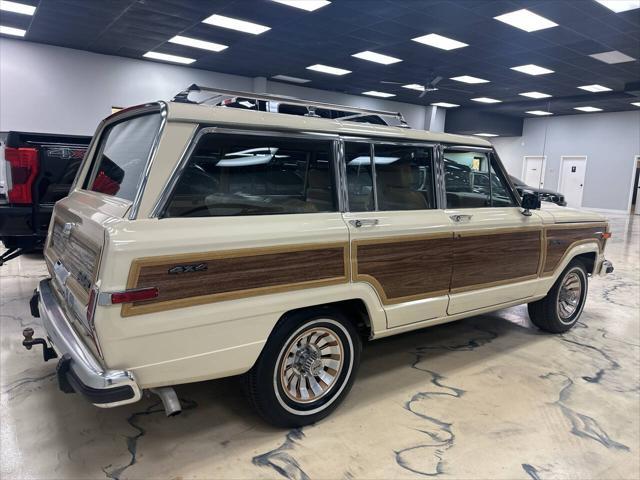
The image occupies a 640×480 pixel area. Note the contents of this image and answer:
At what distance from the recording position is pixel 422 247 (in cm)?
288

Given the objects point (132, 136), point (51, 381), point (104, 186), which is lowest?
point (51, 381)

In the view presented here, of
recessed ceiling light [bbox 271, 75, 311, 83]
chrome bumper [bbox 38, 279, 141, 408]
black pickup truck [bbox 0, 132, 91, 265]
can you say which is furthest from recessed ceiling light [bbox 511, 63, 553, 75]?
chrome bumper [bbox 38, 279, 141, 408]

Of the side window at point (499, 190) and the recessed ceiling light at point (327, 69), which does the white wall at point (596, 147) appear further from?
the side window at point (499, 190)

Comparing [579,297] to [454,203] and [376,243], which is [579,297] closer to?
[454,203]

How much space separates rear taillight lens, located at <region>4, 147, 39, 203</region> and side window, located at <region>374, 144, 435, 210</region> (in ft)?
11.7

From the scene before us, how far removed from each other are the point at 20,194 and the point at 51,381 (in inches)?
86.2

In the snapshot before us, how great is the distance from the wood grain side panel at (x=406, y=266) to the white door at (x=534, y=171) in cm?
2134

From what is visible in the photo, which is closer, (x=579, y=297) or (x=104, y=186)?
(x=104, y=186)

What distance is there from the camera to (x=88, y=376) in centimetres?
187

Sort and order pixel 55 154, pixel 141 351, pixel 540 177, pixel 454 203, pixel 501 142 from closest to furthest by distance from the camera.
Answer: pixel 141 351, pixel 454 203, pixel 55 154, pixel 540 177, pixel 501 142

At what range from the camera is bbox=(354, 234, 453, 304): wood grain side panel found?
2611 millimetres

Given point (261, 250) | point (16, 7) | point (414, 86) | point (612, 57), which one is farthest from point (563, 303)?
point (414, 86)

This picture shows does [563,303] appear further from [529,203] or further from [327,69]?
[327,69]

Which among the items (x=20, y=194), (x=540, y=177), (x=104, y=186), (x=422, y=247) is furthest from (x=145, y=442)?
(x=540, y=177)
